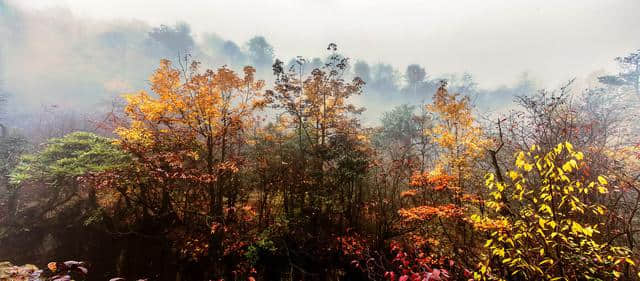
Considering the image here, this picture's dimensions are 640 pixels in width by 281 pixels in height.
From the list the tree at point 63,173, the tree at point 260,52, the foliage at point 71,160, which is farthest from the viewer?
the tree at point 260,52

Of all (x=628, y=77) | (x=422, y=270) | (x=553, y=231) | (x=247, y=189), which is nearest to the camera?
(x=553, y=231)

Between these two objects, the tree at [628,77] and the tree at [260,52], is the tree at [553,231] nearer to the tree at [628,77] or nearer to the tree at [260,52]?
the tree at [628,77]

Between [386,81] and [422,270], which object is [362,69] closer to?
[386,81]

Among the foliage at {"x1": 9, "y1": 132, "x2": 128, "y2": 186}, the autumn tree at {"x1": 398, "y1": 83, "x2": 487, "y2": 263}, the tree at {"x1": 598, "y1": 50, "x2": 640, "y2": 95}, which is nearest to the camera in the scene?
the foliage at {"x1": 9, "y1": 132, "x2": 128, "y2": 186}

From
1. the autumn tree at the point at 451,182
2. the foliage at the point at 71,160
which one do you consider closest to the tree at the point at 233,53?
Result: the foliage at the point at 71,160

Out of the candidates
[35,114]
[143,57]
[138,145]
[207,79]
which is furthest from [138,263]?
[143,57]

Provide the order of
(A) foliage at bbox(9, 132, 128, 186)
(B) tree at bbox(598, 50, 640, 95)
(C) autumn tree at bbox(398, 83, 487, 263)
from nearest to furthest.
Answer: (A) foliage at bbox(9, 132, 128, 186) → (C) autumn tree at bbox(398, 83, 487, 263) → (B) tree at bbox(598, 50, 640, 95)

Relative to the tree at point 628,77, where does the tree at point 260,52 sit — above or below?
above

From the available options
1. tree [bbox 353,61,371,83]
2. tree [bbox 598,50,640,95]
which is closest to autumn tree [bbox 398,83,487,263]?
tree [bbox 598,50,640,95]

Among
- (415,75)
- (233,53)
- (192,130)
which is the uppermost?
(233,53)

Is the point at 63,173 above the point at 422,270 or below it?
above

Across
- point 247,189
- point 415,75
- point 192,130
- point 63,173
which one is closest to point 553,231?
point 192,130

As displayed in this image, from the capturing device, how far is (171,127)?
948 cm

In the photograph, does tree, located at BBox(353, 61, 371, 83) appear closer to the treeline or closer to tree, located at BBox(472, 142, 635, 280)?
the treeline
